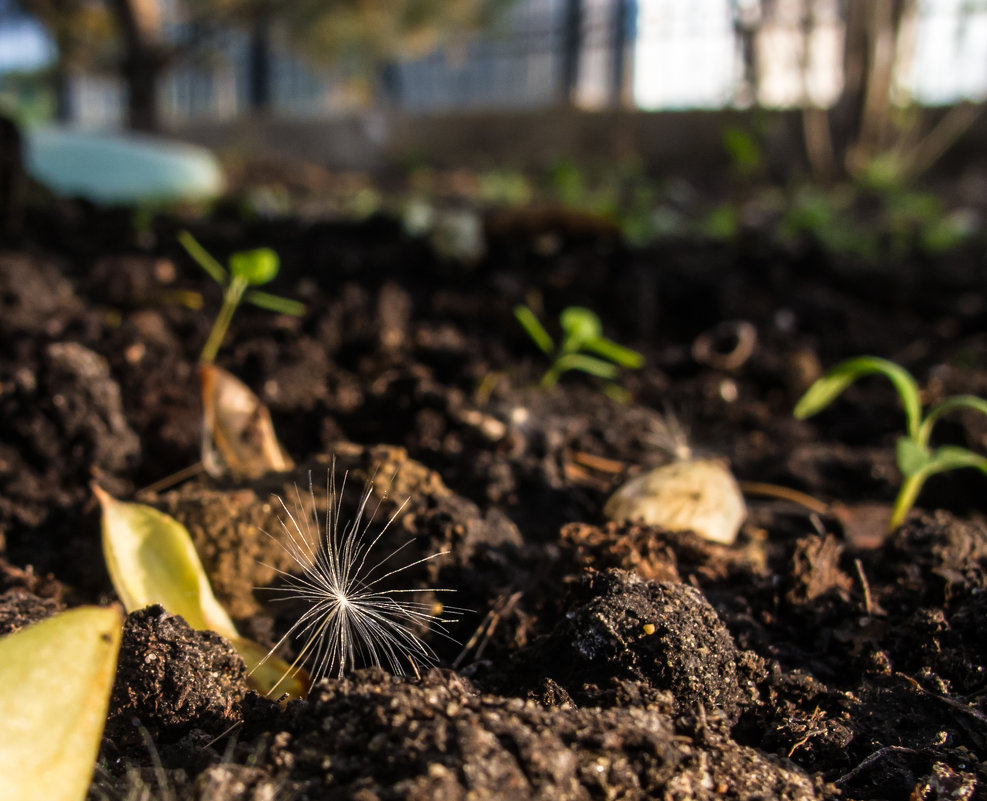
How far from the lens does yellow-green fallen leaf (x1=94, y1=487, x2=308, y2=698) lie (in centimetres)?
103

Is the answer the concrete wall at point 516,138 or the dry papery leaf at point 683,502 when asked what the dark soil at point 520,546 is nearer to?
the dry papery leaf at point 683,502

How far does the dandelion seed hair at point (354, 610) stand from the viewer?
0.98m

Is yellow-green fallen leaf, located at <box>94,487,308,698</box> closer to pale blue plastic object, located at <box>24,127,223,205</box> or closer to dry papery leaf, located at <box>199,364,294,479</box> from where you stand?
dry papery leaf, located at <box>199,364,294,479</box>

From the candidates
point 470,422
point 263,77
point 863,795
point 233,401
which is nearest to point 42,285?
point 233,401

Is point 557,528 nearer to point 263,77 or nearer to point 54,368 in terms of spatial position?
point 54,368

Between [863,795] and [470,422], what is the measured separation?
33.6 inches

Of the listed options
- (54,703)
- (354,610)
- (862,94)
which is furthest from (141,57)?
(54,703)

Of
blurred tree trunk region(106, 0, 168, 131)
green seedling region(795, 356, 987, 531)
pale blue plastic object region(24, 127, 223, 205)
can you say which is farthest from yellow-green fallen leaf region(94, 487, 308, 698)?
blurred tree trunk region(106, 0, 168, 131)

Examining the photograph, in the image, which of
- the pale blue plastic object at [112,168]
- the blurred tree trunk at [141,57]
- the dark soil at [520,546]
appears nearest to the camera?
the dark soil at [520,546]

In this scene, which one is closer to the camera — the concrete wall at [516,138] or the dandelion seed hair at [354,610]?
the dandelion seed hair at [354,610]

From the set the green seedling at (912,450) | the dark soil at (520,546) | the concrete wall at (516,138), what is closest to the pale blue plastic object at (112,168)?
the dark soil at (520,546)

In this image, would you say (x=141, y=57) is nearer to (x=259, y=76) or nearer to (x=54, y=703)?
(x=259, y=76)

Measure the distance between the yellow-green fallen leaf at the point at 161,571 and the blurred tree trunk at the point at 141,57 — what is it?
5647 mm

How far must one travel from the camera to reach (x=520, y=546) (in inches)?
47.3
